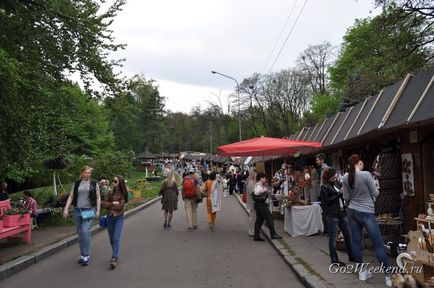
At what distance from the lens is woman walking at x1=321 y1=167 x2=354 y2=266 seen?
25.5 feet

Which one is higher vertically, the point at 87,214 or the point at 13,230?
the point at 87,214

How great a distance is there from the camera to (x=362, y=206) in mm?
6723

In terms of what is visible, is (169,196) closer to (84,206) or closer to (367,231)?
(84,206)

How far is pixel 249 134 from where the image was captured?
75.6m

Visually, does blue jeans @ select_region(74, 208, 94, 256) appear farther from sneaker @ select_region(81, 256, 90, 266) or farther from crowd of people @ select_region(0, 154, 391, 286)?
sneaker @ select_region(81, 256, 90, 266)

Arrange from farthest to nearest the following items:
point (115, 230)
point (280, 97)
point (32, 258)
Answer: point (280, 97) → point (32, 258) → point (115, 230)

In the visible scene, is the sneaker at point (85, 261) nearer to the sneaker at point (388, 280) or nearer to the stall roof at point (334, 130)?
the sneaker at point (388, 280)

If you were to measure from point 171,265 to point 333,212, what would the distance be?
321cm

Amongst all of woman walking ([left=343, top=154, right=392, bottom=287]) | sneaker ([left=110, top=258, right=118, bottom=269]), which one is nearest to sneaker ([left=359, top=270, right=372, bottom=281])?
woman walking ([left=343, top=154, right=392, bottom=287])

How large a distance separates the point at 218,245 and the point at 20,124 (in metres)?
5.39

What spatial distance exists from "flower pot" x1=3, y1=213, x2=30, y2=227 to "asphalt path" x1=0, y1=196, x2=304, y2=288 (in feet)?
4.24

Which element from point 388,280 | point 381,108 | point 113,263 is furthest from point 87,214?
point 381,108

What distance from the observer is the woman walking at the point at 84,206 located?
8828 millimetres

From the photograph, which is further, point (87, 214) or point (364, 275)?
point (87, 214)
